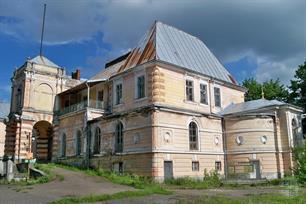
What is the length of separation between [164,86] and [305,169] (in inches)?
544

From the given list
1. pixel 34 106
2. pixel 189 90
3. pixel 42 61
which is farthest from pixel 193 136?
pixel 42 61

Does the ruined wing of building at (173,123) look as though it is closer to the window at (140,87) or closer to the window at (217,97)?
the window at (140,87)

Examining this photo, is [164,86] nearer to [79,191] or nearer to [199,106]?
[199,106]

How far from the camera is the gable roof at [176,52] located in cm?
2620

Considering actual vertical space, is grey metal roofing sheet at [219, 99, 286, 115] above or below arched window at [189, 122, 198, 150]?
above

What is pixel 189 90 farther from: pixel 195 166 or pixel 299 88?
pixel 299 88

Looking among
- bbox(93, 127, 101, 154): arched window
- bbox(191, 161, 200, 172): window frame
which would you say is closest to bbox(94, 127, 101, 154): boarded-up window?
bbox(93, 127, 101, 154): arched window

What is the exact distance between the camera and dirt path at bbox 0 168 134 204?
14.5m

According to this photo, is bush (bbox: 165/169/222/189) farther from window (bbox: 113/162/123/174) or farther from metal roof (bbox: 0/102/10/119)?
metal roof (bbox: 0/102/10/119)

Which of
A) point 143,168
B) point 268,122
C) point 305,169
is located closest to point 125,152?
point 143,168

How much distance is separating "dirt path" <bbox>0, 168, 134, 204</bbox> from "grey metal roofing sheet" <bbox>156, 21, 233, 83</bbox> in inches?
405

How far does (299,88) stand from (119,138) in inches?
905

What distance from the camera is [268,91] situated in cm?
4134

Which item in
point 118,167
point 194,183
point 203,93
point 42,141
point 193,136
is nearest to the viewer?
point 194,183
